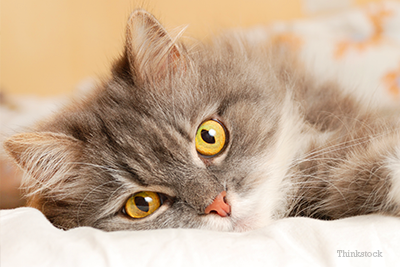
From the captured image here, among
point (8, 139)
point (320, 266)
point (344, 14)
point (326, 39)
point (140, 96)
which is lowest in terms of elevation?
point (320, 266)

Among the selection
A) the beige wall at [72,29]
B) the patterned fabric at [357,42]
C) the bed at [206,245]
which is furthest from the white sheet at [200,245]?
the beige wall at [72,29]

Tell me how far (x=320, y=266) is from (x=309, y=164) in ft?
1.56

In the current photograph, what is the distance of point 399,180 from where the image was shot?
0.91 metres

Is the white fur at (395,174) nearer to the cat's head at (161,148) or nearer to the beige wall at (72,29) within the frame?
the cat's head at (161,148)

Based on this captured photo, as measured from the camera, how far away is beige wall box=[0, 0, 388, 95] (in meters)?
3.46

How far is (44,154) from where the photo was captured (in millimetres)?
1161

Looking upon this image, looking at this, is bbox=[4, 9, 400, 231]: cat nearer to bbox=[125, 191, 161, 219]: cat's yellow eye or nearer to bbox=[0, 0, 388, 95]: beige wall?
bbox=[125, 191, 161, 219]: cat's yellow eye

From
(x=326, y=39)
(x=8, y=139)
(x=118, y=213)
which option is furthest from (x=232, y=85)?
(x=326, y=39)

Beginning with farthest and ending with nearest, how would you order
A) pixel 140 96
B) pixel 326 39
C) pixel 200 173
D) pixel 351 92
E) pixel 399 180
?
pixel 326 39 → pixel 351 92 → pixel 140 96 → pixel 200 173 → pixel 399 180

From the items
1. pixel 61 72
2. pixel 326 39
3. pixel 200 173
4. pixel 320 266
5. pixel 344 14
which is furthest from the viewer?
pixel 61 72

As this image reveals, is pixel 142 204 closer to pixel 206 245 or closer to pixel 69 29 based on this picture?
pixel 206 245

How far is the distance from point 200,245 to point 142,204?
1.15 feet

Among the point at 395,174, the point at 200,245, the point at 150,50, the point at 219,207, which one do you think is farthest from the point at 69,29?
the point at 395,174

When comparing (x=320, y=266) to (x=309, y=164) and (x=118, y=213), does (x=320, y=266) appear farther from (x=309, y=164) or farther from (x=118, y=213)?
(x=118, y=213)
